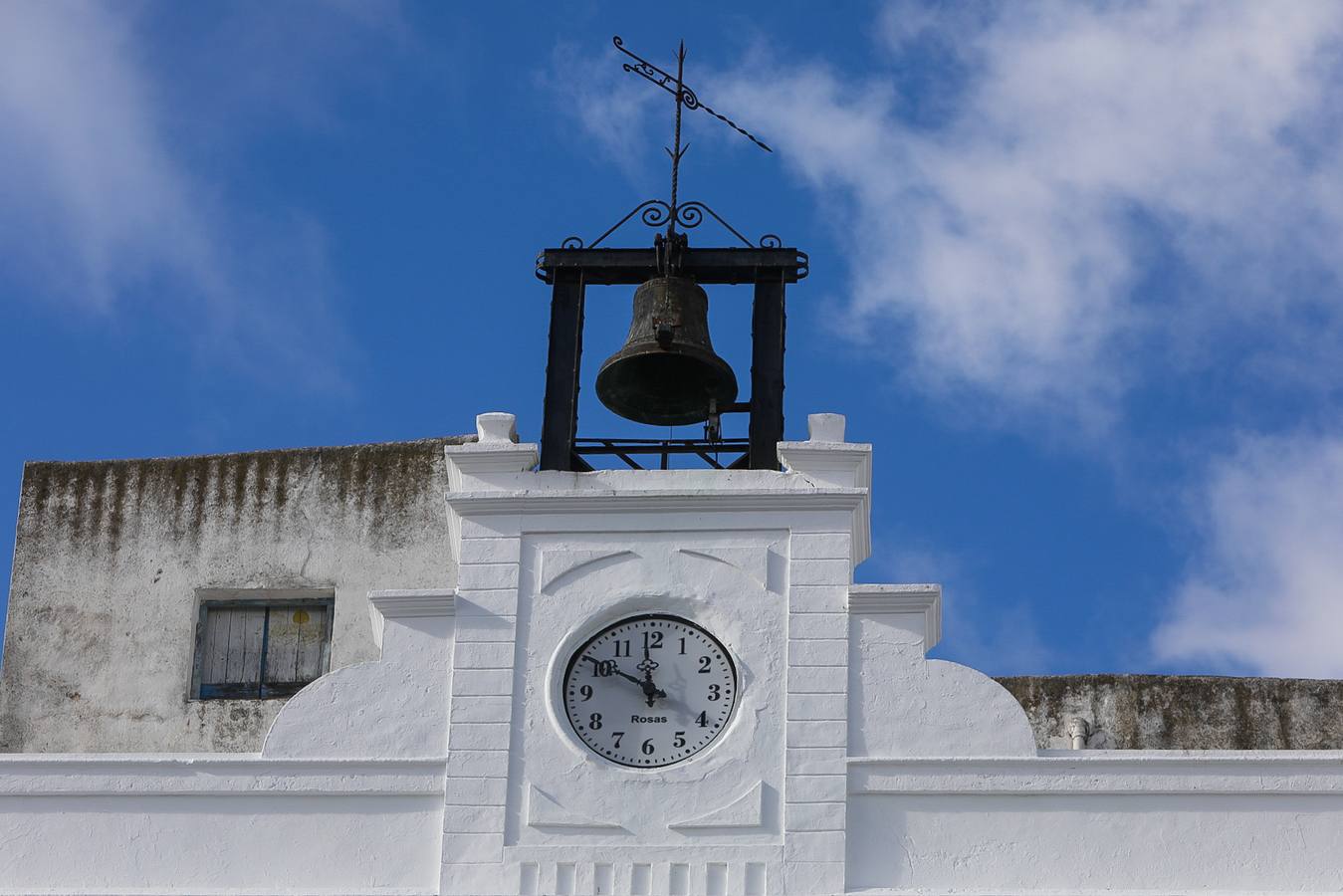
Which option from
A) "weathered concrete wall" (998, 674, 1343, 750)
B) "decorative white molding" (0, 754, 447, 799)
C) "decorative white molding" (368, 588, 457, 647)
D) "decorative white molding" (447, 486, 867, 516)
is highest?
"decorative white molding" (447, 486, 867, 516)

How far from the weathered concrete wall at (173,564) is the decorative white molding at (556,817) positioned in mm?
6522

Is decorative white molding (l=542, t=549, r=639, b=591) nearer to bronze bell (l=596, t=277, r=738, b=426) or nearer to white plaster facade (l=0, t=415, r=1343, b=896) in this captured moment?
white plaster facade (l=0, t=415, r=1343, b=896)

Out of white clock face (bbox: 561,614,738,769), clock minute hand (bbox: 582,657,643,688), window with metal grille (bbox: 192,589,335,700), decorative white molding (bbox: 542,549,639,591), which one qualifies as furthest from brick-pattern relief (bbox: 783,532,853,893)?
window with metal grille (bbox: 192,589,335,700)

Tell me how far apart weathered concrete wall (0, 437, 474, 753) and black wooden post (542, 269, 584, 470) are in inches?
191

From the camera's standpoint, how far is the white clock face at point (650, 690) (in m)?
18.3

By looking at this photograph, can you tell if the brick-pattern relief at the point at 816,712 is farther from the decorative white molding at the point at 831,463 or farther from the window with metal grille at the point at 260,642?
the window with metal grille at the point at 260,642

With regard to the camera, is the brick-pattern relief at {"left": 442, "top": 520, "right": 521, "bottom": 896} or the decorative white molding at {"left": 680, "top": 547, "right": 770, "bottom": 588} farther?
the decorative white molding at {"left": 680, "top": 547, "right": 770, "bottom": 588}

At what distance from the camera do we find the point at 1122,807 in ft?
58.8

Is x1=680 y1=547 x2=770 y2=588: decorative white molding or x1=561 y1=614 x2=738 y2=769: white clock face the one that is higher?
x1=680 y1=547 x2=770 y2=588: decorative white molding

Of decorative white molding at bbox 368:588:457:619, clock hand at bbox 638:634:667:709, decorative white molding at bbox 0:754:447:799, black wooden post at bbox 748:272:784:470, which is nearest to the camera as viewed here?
decorative white molding at bbox 0:754:447:799

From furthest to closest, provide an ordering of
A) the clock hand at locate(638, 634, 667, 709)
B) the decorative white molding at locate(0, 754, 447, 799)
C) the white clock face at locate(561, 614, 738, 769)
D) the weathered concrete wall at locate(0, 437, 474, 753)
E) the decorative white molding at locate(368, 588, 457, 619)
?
the weathered concrete wall at locate(0, 437, 474, 753) < the decorative white molding at locate(368, 588, 457, 619) < the clock hand at locate(638, 634, 667, 709) < the white clock face at locate(561, 614, 738, 769) < the decorative white molding at locate(0, 754, 447, 799)

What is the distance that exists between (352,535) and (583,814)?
294 inches

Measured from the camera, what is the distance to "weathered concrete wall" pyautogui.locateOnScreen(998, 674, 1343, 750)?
2367 cm

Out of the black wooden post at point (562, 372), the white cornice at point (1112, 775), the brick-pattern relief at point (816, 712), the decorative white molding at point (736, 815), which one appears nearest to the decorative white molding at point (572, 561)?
the black wooden post at point (562, 372)
